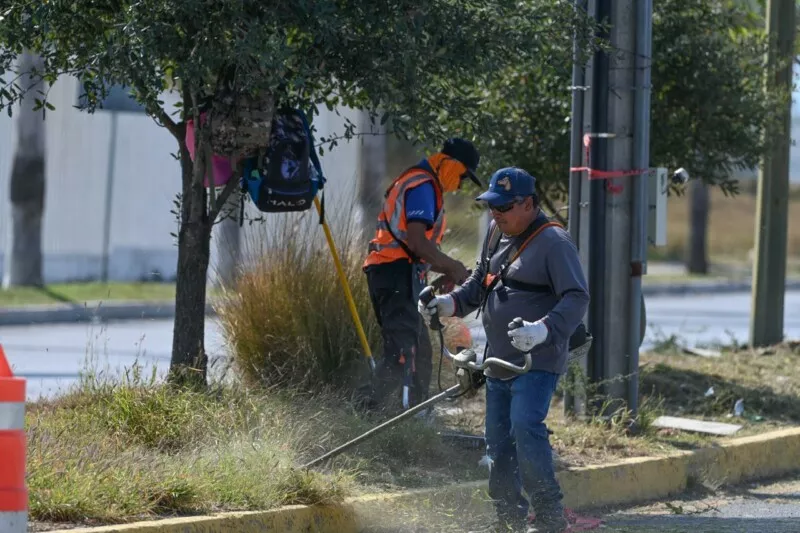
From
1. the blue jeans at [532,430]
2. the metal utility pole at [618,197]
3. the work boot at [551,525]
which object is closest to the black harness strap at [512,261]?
the blue jeans at [532,430]

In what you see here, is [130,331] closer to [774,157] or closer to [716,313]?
[774,157]

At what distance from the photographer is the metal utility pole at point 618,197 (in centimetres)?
819

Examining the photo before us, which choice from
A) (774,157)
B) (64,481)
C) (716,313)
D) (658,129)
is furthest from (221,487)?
(716,313)

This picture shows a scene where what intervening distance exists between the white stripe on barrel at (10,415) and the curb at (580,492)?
91cm

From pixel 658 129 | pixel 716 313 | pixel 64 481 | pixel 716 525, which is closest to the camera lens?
pixel 64 481

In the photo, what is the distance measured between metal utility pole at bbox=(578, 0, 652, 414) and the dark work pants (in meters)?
1.32

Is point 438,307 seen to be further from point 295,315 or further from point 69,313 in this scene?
point 69,313

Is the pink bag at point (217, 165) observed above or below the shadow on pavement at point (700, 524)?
above

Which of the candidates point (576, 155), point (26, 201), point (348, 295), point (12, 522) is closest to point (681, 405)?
point (576, 155)

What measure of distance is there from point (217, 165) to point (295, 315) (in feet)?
3.67

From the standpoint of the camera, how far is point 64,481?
18.4ft

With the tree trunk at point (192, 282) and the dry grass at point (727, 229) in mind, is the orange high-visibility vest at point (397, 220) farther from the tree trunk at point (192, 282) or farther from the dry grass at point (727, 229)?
the dry grass at point (727, 229)

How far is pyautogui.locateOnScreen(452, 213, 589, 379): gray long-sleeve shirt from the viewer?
5.71 meters

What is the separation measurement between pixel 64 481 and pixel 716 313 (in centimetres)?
1704
